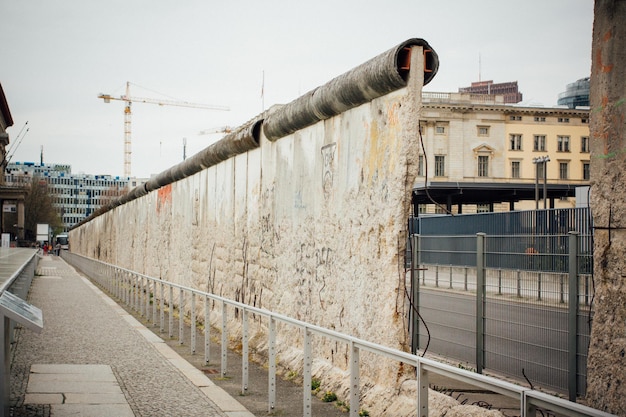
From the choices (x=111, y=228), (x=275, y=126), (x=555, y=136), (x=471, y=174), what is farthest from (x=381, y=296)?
(x=555, y=136)

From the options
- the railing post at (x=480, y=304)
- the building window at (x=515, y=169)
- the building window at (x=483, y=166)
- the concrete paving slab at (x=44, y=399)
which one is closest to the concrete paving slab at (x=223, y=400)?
the concrete paving slab at (x=44, y=399)

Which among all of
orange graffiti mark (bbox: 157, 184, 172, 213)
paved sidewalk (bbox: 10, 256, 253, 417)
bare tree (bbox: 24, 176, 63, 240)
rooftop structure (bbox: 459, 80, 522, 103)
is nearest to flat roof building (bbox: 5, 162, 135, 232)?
bare tree (bbox: 24, 176, 63, 240)

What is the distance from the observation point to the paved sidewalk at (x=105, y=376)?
277 inches

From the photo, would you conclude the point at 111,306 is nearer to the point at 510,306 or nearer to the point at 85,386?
the point at 85,386

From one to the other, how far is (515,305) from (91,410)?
14.6ft

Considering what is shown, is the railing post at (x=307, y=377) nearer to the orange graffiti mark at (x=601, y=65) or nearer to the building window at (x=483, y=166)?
the orange graffiti mark at (x=601, y=65)

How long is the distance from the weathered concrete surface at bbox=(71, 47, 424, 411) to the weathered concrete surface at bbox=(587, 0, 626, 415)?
1760 millimetres

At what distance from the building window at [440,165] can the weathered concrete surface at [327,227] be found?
59371 mm

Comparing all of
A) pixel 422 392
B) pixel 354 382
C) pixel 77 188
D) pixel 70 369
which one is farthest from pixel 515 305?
pixel 77 188

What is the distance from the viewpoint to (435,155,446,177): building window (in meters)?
72.4

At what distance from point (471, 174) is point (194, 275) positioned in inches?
2419

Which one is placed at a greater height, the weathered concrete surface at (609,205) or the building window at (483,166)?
the building window at (483,166)

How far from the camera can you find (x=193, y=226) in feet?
52.5

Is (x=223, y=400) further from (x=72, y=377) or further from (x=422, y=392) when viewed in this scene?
(x=422, y=392)
